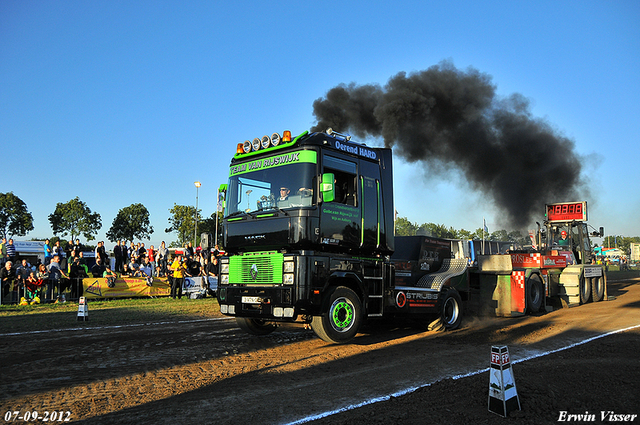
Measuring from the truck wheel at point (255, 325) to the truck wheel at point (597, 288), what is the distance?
12.8m

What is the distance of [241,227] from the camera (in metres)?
8.32

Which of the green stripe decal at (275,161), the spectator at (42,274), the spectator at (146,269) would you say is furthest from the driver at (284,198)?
the spectator at (146,269)

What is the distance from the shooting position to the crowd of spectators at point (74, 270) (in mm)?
16375

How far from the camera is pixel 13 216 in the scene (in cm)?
6400

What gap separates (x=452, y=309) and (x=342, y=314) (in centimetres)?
374

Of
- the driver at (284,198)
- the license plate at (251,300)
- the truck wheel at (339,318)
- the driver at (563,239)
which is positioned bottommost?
the truck wheel at (339,318)

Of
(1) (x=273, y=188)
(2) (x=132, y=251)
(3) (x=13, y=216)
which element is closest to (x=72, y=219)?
(3) (x=13, y=216)

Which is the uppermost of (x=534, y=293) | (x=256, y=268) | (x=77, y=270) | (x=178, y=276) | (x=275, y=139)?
(x=275, y=139)

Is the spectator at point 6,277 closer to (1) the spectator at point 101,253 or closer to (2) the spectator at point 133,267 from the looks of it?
(1) the spectator at point 101,253

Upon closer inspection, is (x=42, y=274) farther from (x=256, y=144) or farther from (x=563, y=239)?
(x=563, y=239)

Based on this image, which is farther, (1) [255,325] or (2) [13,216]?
(2) [13,216]

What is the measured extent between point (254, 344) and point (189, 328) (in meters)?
2.58

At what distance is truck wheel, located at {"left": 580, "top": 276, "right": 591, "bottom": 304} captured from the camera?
51.8 feet

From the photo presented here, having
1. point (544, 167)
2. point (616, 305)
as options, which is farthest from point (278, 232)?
point (544, 167)
